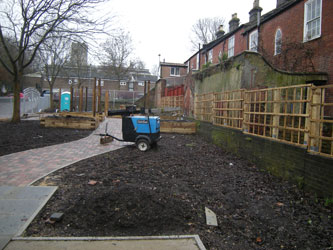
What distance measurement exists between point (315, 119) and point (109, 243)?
391cm

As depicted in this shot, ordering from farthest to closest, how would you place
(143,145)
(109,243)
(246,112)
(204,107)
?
(204,107) < (143,145) < (246,112) < (109,243)

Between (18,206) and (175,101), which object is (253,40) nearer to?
(175,101)

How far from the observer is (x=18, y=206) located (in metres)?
3.75

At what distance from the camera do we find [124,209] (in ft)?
11.5

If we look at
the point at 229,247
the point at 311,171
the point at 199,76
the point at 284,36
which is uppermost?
the point at 284,36

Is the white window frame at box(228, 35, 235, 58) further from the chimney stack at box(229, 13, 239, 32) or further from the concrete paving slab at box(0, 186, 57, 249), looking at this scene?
the concrete paving slab at box(0, 186, 57, 249)

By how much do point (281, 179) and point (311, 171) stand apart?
3.35ft

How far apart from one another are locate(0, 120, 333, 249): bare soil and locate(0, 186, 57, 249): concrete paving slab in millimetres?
120

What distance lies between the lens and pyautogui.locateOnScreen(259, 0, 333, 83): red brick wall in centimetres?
1011

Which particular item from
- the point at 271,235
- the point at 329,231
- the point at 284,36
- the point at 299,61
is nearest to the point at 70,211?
the point at 271,235

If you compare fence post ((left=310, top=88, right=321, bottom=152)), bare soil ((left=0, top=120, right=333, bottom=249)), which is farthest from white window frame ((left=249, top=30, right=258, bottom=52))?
fence post ((left=310, top=88, right=321, bottom=152))

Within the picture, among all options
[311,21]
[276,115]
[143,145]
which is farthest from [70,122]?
[311,21]

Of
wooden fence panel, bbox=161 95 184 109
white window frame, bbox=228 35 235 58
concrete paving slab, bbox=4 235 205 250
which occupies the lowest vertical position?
concrete paving slab, bbox=4 235 205 250

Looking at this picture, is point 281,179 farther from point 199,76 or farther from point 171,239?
point 199,76
